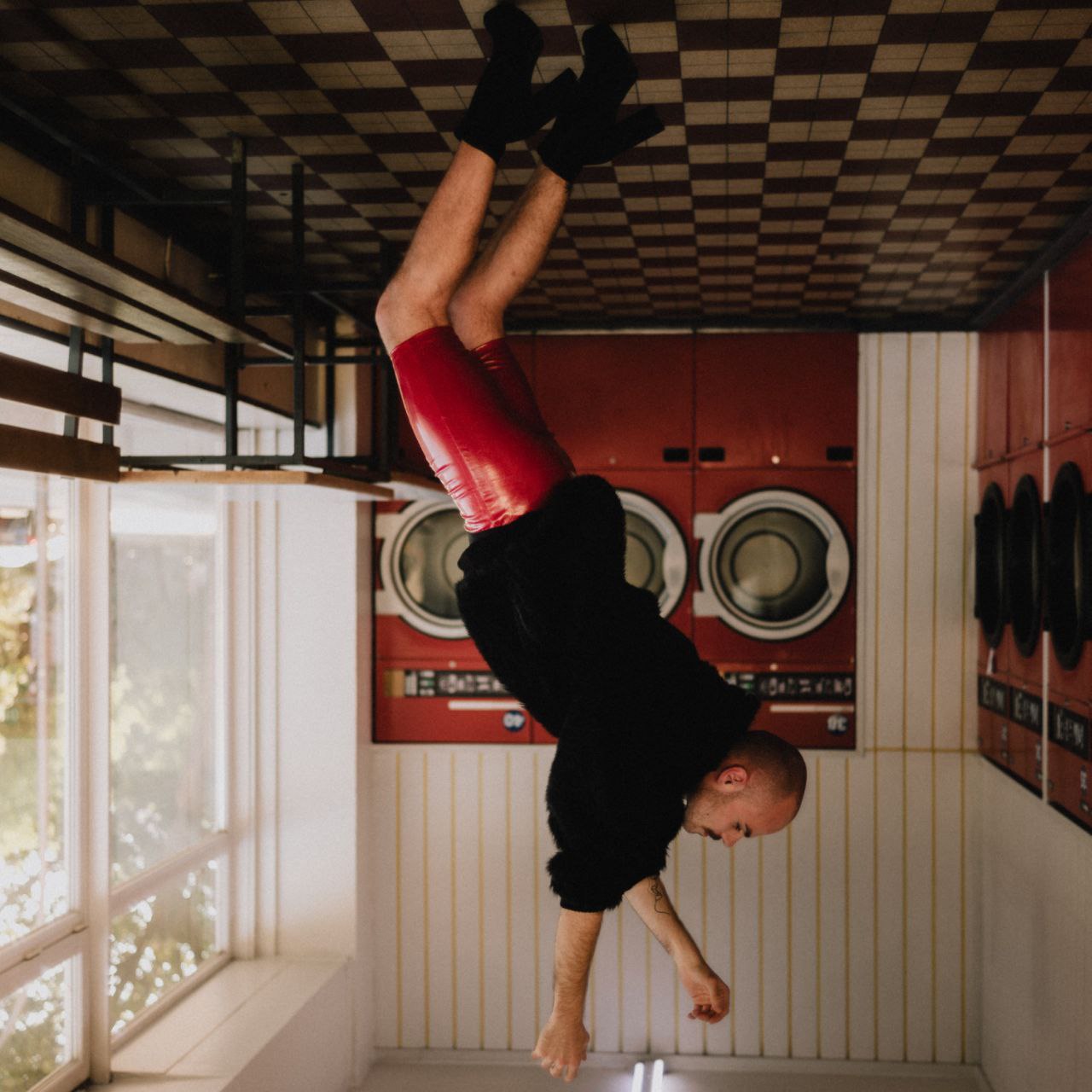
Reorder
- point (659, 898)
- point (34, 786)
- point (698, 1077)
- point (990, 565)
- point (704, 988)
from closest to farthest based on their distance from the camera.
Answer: point (704, 988) → point (659, 898) → point (34, 786) → point (990, 565) → point (698, 1077)

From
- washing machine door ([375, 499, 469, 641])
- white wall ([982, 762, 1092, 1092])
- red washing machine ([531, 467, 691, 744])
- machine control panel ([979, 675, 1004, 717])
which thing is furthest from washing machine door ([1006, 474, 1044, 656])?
washing machine door ([375, 499, 469, 641])

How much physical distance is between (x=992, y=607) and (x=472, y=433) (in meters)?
3.49

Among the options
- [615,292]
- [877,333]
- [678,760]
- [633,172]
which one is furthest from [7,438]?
[877,333]

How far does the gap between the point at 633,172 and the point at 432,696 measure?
2.66 meters

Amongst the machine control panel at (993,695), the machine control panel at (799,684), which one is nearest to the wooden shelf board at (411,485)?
the machine control panel at (799,684)

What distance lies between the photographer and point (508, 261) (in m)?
1.67

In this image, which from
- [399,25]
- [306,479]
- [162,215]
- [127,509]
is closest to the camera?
[399,25]

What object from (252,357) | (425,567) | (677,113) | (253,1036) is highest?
(677,113)

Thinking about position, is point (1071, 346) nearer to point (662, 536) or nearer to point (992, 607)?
point (992, 607)

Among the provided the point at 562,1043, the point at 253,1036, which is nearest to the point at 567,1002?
the point at 562,1043

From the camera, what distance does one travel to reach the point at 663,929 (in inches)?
79.6

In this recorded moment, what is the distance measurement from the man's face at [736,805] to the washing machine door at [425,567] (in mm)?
3234

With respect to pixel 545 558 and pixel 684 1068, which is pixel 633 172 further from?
pixel 684 1068

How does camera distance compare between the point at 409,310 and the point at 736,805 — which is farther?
the point at 736,805
